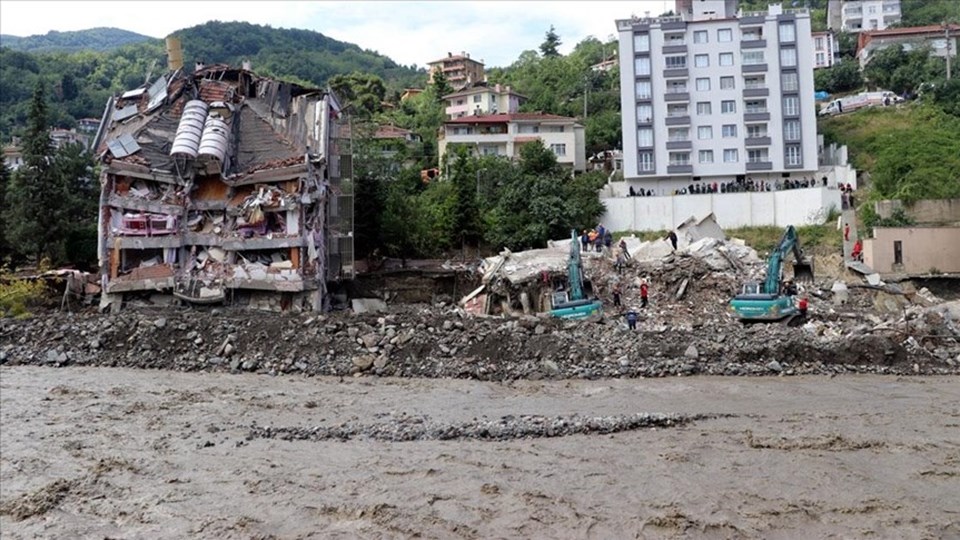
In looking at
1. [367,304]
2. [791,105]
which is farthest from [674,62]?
[367,304]

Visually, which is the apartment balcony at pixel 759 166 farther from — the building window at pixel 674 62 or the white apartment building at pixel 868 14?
the white apartment building at pixel 868 14

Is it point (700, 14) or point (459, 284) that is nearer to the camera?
point (459, 284)

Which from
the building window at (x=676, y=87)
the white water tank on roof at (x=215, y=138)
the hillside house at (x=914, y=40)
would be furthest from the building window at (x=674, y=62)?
the white water tank on roof at (x=215, y=138)

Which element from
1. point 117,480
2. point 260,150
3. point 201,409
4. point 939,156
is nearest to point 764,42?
point 939,156

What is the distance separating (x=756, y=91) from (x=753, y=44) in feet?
10.5

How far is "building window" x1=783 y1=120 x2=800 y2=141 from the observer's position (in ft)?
168

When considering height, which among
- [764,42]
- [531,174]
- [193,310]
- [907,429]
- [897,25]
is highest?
[897,25]

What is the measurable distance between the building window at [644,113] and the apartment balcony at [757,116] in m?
6.18

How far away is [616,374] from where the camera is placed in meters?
21.1

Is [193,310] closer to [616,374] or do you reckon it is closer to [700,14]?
[616,374]

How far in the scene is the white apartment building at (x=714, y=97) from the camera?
5169 centimetres

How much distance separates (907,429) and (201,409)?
50.2ft

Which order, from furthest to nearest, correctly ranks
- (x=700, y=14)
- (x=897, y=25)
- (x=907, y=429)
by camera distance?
(x=897, y=25) → (x=700, y=14) → (x=907, y=429)

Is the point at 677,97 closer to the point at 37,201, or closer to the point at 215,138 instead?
the point at 215,138
